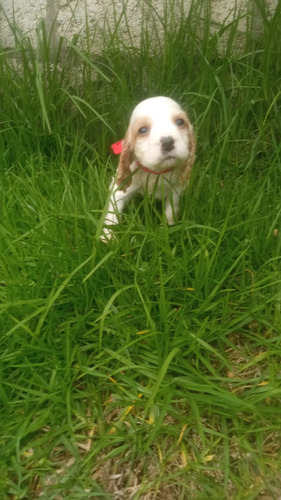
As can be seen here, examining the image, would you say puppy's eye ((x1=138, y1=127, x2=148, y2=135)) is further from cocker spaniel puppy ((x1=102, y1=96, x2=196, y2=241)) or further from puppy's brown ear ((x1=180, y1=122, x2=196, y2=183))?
puppy's brown ear ((x1=180, y1=122, x2=196, y2=183))

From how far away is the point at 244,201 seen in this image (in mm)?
1660

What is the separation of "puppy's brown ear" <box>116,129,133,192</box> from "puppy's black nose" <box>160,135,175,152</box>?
14 cm

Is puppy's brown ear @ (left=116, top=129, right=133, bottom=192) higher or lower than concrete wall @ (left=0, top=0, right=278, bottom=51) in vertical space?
lower

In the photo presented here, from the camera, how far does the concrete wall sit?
207cm

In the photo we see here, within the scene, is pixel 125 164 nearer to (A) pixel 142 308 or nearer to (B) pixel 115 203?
(B) pixel 115 203

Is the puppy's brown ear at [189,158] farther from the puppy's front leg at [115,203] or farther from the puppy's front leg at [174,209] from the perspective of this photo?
the puppy's front leg at [115,203]

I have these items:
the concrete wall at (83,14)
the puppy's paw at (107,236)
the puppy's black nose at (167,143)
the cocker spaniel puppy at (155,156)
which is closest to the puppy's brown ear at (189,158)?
the cocker spaniel puppy at (155,156)

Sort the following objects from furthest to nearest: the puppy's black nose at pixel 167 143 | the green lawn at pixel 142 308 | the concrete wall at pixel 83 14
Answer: the concrete wall at pixel 83 14 → the puppy's black nose at pixel 167 143 → the green lawn at pixel 142 308

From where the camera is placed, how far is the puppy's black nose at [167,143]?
138 centimetres

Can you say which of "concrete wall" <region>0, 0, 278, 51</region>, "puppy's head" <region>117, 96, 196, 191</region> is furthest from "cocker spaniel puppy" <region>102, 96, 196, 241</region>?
"concrete wall" <region>0, 0, 278, 51</region>

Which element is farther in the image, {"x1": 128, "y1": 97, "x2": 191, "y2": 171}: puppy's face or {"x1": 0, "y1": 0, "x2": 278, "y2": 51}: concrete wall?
{"x1": 0, "y1": 0, "x2": 278, "y2": 51}: concrete wall

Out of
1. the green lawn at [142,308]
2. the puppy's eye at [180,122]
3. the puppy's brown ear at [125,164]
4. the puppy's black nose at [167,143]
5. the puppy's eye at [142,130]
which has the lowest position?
Answer: the green lawn at [142,308]

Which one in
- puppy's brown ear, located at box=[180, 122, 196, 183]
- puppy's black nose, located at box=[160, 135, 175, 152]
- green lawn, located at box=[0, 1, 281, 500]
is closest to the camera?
green lawn, located at box=[0, 1, 281, 500]

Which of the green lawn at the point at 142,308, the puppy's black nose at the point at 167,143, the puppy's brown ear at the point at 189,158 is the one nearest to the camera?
the green lawn at the point at 142,308
